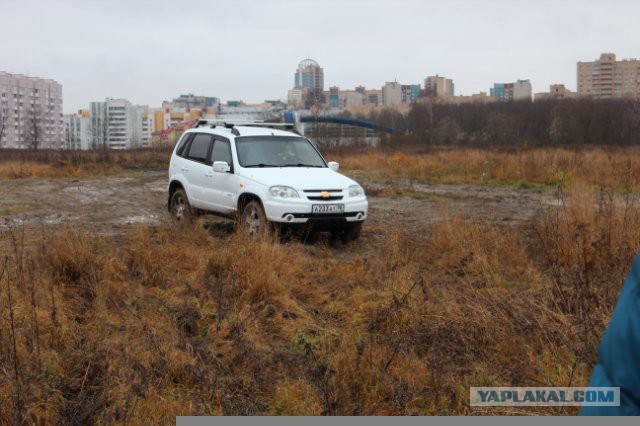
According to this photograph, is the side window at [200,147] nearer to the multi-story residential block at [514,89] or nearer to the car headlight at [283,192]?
the car headlight at [283,192]

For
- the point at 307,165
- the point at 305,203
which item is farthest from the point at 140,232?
the point at 307,165

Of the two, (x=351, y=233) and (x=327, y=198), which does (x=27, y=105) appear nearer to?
(x=351, y=233)

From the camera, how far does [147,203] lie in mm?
16875

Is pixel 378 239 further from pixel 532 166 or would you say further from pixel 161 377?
pixel 532 166

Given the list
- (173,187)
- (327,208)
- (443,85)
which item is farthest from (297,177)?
(443,85)

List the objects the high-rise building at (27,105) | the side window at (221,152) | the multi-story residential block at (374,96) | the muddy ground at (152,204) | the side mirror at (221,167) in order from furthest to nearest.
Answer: the multi-story residential block at (374,96) < the high-rise building at (27,105) < the muddy ground at (152,204) < the side window at (221,152) < the side mirror at (221,167)

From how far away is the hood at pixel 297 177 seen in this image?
1044cm

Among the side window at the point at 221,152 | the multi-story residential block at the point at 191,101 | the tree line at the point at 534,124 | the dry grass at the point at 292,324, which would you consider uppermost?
the multi-story residential block at the point at 191,101

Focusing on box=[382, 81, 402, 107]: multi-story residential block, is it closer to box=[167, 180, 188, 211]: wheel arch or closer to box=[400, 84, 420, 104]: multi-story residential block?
box=[400, 84, 420, 104]: multi-story residential block

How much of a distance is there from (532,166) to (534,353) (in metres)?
19.7

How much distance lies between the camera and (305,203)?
10.2 meters

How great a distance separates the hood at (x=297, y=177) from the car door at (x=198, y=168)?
1.15 m

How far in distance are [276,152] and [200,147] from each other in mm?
1493

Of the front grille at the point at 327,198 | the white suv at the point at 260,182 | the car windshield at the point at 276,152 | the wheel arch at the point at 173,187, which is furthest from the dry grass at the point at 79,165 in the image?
the front grille at the point at 327,198
